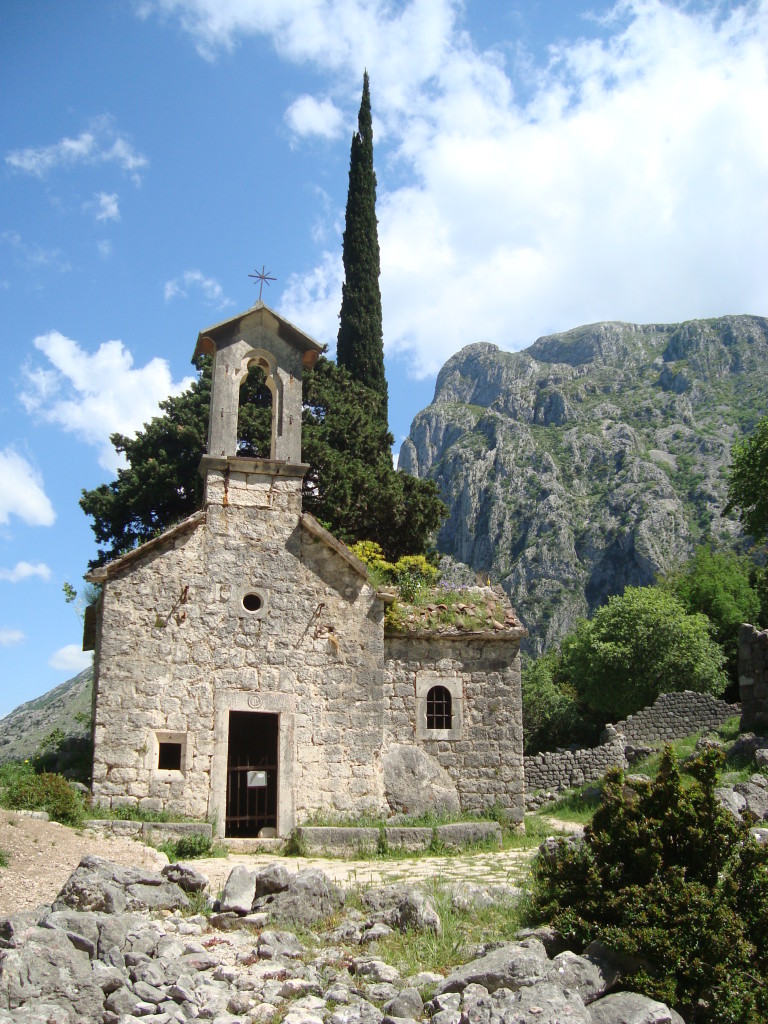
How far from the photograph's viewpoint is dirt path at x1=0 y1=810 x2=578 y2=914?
9.85m

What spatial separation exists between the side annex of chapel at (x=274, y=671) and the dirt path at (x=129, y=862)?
152cm

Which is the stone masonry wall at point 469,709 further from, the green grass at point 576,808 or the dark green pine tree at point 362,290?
the dark green pine tree at point 362,290

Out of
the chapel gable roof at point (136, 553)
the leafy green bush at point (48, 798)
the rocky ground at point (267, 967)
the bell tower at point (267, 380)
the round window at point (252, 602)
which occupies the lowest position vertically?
the rocky ground at point (267, 967)

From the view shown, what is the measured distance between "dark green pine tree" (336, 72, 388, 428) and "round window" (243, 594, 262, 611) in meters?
17.7

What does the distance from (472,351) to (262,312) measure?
13367 centimetres

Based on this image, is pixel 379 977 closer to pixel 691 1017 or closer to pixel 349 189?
pixel 691 1017

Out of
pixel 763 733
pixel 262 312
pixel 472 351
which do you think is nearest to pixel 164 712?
pixel 262 312

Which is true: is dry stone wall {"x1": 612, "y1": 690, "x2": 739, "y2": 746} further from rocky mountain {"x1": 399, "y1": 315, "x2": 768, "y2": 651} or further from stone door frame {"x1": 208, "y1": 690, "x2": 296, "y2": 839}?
rocky mountain {"x1": 399, "y1": 315, "x2": 768, "y2": 651}

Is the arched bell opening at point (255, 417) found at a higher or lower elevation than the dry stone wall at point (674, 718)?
higher

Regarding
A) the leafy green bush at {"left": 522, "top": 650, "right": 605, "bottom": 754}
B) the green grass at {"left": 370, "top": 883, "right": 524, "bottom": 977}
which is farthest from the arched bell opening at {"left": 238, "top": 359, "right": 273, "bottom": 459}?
the green grass at {"left": 370, "top": 883, "right": 524, "bottom": 977}

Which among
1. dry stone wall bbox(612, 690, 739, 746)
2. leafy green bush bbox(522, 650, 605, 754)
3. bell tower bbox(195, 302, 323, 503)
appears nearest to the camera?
bell tower bbox(195, 302, 323, 503)

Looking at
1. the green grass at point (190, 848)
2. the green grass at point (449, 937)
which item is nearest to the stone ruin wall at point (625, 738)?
the green grass at point (190, 848)

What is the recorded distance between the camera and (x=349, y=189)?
37.3 meters

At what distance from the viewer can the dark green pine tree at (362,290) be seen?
34.3 m
